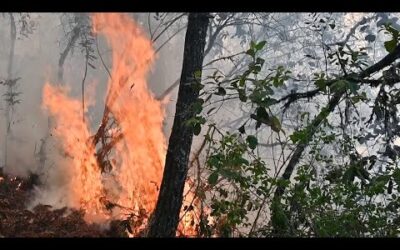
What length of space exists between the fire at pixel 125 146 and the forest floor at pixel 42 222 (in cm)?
26

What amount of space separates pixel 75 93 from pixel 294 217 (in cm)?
1675

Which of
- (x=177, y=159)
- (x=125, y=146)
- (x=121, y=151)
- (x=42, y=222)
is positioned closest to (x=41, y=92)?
(x=121, y=151)

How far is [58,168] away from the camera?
10.7 m

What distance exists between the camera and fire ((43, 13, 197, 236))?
7.36 metres

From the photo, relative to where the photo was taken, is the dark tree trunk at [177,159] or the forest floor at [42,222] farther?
the forest floor at [42,222]

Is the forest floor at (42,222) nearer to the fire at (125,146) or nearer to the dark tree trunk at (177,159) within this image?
the fire at (125,146)

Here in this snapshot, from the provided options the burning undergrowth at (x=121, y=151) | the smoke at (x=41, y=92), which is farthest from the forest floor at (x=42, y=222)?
the smoke at (x=41, y=92)

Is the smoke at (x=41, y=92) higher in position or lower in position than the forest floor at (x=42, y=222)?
higher

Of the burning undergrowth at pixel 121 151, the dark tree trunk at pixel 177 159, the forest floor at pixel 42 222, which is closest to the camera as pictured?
the dark tree trunk at pixel 177 159

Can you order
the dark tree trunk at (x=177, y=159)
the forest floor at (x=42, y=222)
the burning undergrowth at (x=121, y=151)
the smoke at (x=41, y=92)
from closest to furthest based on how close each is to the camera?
the dark tree trunk at (x=177, y=159) < the forest floor at (x=42, y=222) < the burning undergrowth at (x=121, y=151) < the smoke at (x=41, y=92)

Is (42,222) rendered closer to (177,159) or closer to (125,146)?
(125,146)

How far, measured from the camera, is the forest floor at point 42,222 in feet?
20.7

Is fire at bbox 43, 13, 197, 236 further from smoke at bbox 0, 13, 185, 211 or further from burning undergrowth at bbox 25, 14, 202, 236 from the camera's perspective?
smoke at bbox 0, 13, 185, 211
